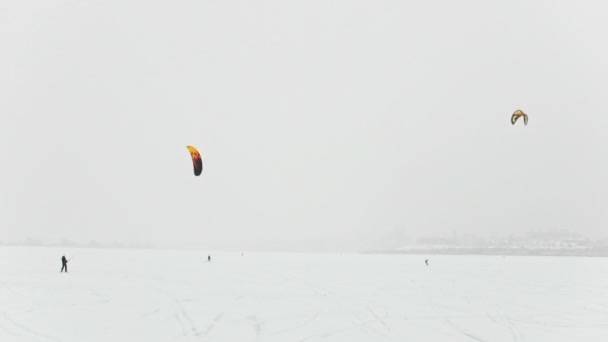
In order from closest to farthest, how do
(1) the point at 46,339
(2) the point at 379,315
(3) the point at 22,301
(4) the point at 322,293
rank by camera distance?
(1) the point at 46,339, (2) the point at 379,315, (3) the point at 22,301, (4) the point at 322,293

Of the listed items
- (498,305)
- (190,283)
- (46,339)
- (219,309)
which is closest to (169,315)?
(219,309)

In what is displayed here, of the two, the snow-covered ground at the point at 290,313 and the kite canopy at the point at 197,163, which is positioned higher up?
the kite canopy at the point at 197,163

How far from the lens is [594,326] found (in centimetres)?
872

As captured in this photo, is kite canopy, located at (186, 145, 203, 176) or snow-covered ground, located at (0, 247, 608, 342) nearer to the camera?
snow-covered ground, located at (0, 247, 608, 342)

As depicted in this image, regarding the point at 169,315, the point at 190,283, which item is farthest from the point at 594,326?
the point at 190,283

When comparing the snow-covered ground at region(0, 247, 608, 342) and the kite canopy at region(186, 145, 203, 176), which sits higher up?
the kite canopy at region(186, 145, 203, 176)

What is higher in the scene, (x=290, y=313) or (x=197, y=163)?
(x=197, y=163)

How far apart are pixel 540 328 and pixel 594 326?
1.24m

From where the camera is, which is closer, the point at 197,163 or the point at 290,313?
the point at 290,313

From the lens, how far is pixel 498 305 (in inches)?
447

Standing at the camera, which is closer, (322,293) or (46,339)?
(46,339)

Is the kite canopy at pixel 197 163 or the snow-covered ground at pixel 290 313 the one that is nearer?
the snow-covered ground at pixel 290 313

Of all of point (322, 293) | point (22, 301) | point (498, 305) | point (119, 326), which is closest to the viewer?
point (119, 326)

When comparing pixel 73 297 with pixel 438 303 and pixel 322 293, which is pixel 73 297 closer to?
pixel 322 293
